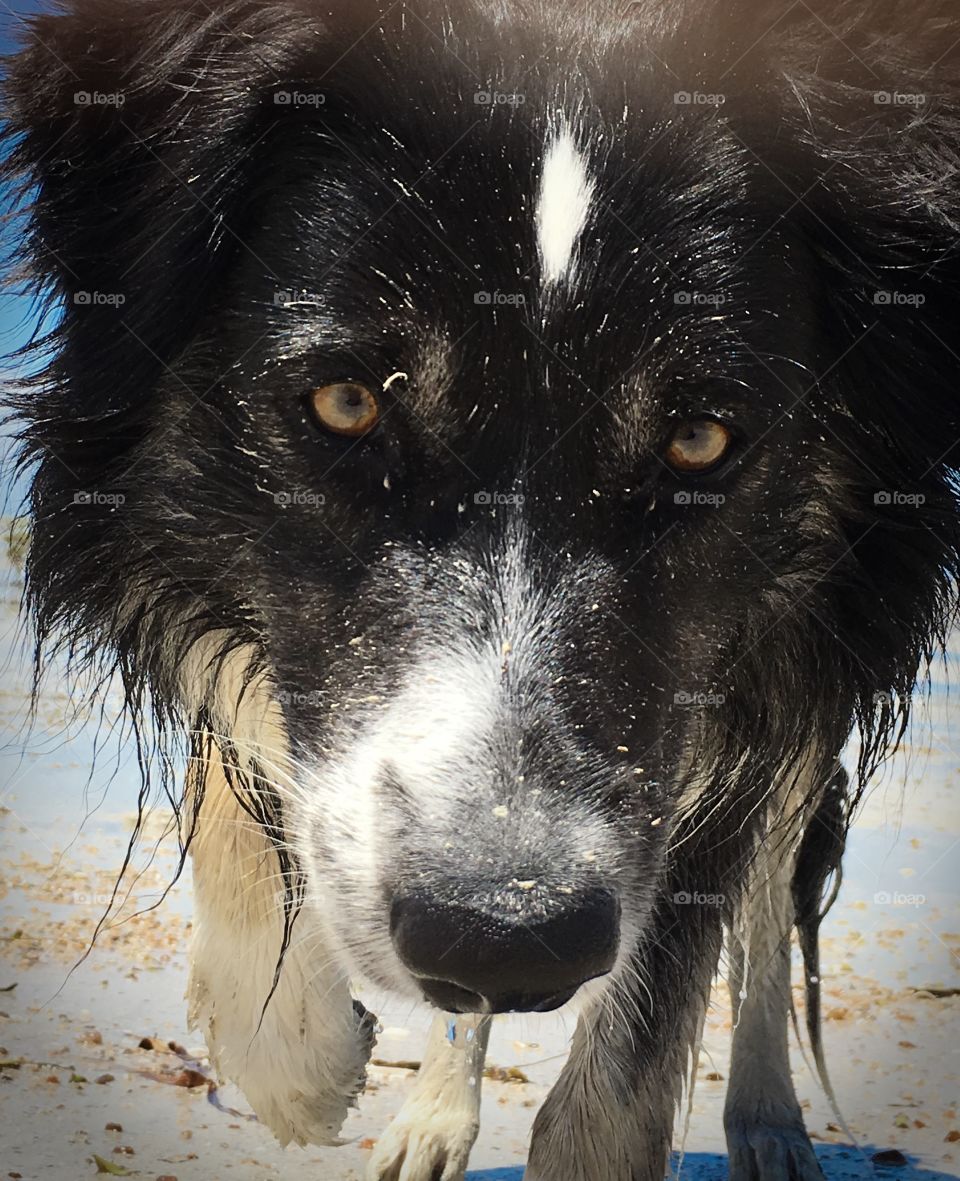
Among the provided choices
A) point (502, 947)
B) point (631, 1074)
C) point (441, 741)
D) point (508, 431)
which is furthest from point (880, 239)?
point (631, 1074)

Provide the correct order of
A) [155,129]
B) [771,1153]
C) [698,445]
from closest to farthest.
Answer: [698,445]
[155,129]
[771,1153]

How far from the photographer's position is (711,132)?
2.73 m

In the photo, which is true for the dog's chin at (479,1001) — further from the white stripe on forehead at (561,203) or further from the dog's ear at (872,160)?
the dog's ear at (872,160)

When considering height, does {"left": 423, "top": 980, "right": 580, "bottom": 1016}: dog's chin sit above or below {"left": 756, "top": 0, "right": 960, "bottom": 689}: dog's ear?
below

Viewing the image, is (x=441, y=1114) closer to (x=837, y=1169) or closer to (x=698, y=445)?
(x=837, y=1169)

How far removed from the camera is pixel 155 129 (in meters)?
2.73

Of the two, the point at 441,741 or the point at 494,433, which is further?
the point at 494,433

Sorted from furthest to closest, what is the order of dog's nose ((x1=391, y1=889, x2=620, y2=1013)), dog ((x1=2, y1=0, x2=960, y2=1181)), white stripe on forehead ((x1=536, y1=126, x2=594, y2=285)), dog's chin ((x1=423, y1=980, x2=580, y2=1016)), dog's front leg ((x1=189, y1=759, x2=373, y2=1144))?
dog's front leg ((x1=189, y1=759, x2=373, y2=1144)) < white stripe on forehead ((x1=536, y1=126, x2=594, y2=285)) < dog ((x1=2, y1=0, x2=960, y2=1181)) < dog's chin ((x1=423, y1=980, x2=580, y2=1016)) < dog's nose ((x1=391, y1=889, x2=620, y2=1013))

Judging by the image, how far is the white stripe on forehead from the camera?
8.22 ft

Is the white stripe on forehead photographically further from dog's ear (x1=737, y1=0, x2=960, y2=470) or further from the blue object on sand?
the blue object on sand

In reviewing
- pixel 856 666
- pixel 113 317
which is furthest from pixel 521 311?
pixel 856 666

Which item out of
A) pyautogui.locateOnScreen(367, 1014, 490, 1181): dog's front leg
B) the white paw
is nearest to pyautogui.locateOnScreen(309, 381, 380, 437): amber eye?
pyautogui.locateOnScreen(367, 1014, 490, 1181): dog's front leg

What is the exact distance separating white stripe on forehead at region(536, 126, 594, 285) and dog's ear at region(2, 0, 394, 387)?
1.59 feet

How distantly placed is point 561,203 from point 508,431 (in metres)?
0.45
